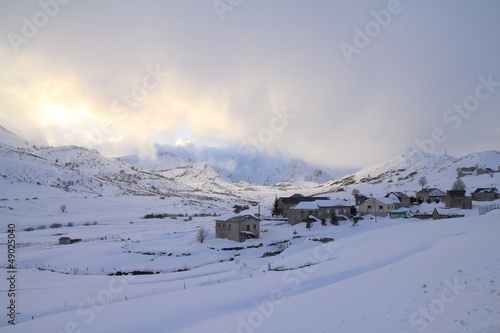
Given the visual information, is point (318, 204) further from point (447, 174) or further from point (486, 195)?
point (447, 174)

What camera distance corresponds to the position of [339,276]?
16.6 metres

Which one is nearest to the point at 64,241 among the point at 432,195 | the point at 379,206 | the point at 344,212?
the point at 344,212

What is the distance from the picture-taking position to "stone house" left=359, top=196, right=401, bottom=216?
59750 millimetres

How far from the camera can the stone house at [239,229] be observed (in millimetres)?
45438

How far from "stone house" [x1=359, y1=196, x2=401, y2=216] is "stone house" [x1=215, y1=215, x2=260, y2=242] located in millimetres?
25843

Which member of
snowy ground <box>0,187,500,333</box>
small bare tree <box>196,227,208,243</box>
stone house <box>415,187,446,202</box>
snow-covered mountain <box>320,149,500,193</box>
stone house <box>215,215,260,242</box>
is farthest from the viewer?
snow-covered mountain <box>320,149,500,193</box>

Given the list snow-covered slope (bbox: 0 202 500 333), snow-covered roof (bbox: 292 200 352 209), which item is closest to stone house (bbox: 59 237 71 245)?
snow-covered slope (bbox: 0 202 500 333)

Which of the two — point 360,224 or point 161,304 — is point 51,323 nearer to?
point 161,304

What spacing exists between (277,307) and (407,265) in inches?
279

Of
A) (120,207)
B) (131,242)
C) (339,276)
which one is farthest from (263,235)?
(120,207)

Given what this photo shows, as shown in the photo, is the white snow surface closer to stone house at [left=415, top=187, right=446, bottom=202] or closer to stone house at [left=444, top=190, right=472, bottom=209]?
stone house at [left=444, top=190, right=472, bottom=209]

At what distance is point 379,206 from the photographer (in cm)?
6031

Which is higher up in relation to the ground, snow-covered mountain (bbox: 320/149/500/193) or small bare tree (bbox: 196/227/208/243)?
snow-covered mountain (bbox: 320/149/500/193)

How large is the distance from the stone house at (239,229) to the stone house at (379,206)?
2584 centimetres
